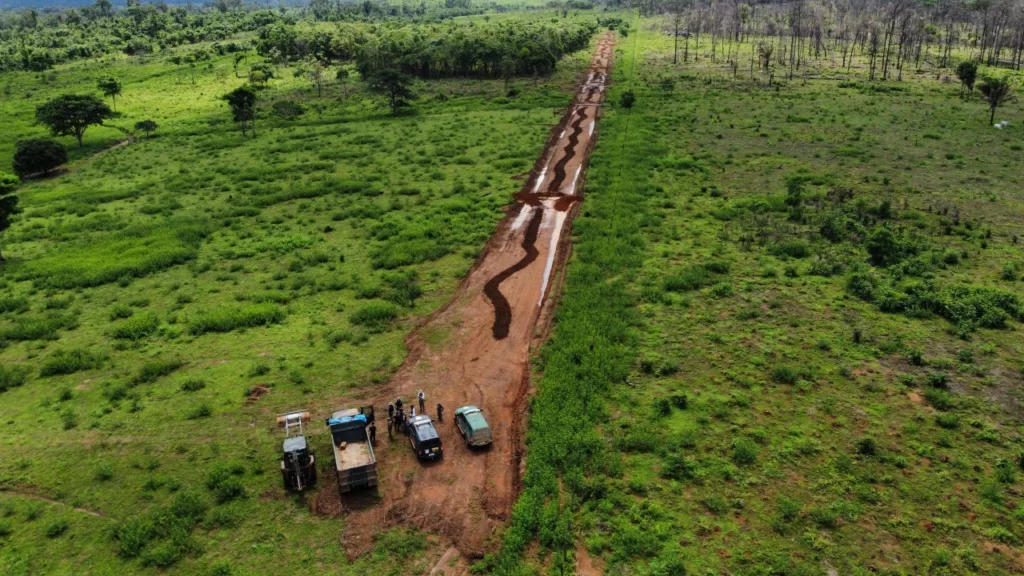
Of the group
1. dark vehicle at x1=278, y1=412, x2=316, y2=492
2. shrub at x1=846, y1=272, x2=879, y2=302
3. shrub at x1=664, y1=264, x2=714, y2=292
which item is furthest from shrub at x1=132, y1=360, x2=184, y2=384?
shrub at x1=846, y1=272, x2=879, y2=302

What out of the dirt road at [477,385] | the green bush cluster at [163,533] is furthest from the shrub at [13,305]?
the dirt road at [477,385]

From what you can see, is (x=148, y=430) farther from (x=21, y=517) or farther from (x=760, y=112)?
(x=760, y=112)

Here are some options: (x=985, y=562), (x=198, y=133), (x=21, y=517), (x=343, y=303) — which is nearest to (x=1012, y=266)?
(x=985, y=562)

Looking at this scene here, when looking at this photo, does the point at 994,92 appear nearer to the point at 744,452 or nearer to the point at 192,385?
the point at 744,452

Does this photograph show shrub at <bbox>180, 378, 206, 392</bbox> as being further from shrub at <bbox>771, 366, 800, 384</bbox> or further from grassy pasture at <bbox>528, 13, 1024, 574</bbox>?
shrub at <bbox>771, 366, 800, 384</bbox>

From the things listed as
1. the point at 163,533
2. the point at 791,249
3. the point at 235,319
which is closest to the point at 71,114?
the point at 235,319

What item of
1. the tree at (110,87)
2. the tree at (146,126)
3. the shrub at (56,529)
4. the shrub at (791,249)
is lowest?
the shrub at (56,529)

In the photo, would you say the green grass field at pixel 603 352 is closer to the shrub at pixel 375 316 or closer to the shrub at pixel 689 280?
the shrub at pixel 375 316
